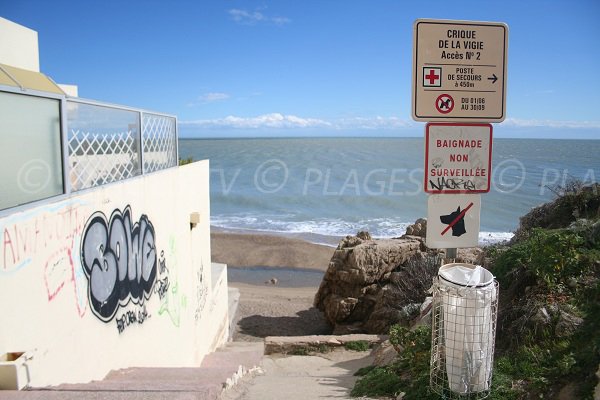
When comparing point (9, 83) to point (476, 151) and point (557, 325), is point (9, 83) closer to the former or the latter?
point (476, 151)

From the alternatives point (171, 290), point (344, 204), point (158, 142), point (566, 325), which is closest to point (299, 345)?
point (171, 290)

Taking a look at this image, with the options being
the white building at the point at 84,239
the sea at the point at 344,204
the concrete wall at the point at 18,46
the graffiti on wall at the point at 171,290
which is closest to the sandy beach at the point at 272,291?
the sea at the point at 344,204

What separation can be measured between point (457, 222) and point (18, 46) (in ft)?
31.1

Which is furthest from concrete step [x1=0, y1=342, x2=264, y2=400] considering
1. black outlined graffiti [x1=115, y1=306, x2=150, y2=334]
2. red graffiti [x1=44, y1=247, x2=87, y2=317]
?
red graffiti [x1=44, y1=247, x2=87, y2=317]

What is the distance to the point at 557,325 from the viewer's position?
4160 millimetres

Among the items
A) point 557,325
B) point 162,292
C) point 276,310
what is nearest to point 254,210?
point 276,310

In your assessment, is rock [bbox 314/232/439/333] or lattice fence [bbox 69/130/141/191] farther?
rock [bbox 314/232/439/333]

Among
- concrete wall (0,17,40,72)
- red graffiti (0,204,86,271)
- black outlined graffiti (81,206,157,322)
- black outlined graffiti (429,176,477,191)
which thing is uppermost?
concrete wall (0,17,40,72)

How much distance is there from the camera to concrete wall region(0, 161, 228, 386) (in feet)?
10.5

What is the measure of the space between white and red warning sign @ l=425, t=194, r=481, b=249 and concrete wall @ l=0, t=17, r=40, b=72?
8.58 metres

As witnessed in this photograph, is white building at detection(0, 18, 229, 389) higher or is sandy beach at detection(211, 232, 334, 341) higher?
white building at detection(0, 18, 229, 389)

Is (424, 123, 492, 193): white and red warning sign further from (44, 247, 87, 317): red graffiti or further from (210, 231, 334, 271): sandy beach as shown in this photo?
(210, 231, 334, 271): sandy beach

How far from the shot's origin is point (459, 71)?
10.5 feet

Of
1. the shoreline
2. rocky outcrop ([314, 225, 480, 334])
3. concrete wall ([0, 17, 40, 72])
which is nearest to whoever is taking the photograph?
concrete wall ([0, 17, 40, 72])
